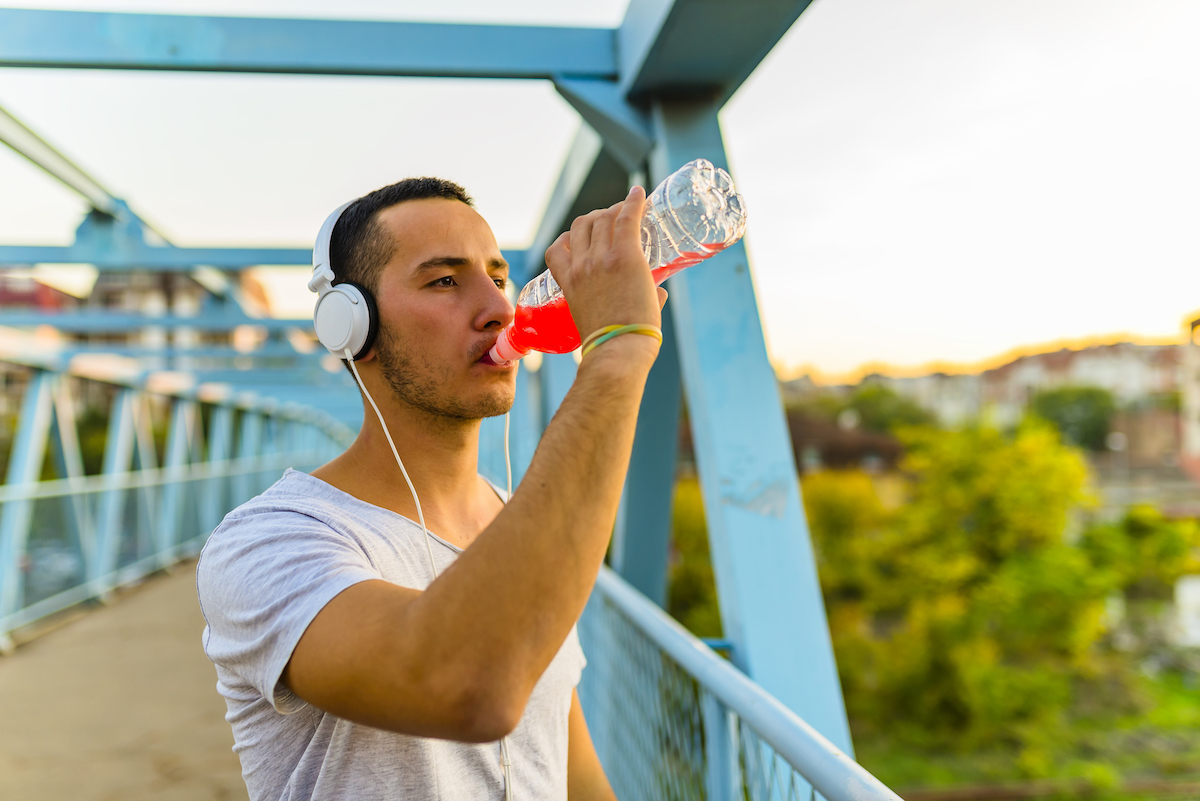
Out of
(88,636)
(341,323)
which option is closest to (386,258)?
(341,323)

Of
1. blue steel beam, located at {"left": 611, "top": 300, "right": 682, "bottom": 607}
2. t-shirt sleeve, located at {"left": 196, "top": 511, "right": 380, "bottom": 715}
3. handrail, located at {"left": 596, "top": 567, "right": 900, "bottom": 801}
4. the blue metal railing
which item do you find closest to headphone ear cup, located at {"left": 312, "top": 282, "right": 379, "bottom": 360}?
t-shirt sleeve, located at {"left": 196, "top": 511, "right": 380, "bottom": 715}

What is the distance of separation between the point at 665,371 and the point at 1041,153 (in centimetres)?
2510

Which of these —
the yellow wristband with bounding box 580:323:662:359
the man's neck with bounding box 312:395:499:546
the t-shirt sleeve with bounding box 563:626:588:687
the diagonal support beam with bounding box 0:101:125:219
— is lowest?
the t-shirt sleeve with bounding box 563:626:588:687

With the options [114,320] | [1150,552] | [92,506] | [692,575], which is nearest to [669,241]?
[114,320]

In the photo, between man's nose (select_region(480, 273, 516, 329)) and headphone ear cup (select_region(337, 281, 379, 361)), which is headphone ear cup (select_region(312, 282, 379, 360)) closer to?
headphone ear cup (select_region(337, 281, 379, 361))

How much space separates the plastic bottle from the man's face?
0.04 meters

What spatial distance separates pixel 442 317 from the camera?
1304 mm

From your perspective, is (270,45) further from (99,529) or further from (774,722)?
(99,529)

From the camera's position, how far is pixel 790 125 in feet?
61.1

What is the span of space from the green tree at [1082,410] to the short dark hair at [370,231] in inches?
1405

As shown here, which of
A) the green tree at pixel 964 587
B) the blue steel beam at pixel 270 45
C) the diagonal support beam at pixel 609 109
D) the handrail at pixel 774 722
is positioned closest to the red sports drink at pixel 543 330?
the handrail at pixel 774 722

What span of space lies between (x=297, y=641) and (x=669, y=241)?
2.88ft

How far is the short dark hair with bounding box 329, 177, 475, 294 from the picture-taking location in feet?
4.51

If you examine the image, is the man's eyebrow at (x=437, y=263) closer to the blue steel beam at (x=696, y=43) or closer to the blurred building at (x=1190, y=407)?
the blue steel beam at (x=696, y=43)
